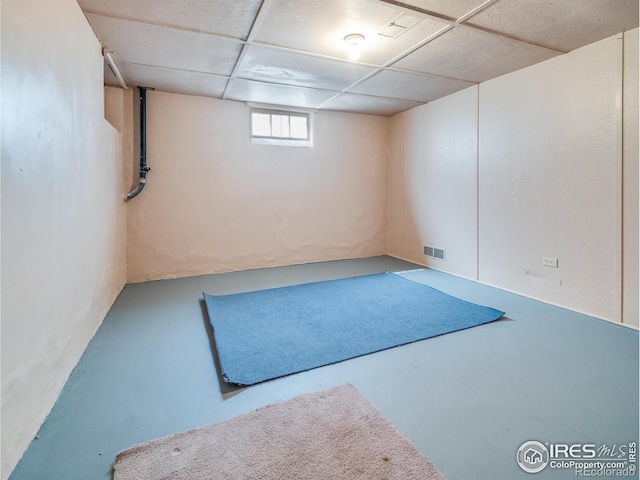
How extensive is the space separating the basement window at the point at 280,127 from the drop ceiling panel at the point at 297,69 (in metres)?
1.06

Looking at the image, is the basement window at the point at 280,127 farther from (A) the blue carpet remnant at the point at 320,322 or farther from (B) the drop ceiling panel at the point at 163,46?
(A) the blue carpet remnant at the point at 320,322

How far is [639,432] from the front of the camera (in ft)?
4.71

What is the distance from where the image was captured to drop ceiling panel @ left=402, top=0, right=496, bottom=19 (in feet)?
7.13

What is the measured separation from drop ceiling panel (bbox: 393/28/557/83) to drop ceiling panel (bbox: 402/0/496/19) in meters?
0.27

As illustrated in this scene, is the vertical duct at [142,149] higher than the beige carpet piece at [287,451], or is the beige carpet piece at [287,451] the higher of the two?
the vertical duct at [142,149]

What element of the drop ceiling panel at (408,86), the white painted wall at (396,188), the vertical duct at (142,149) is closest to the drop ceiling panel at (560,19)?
the drop ceiling panel at (408,86)

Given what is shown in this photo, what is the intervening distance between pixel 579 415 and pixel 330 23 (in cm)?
288

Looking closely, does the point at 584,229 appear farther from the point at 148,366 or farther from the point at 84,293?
the point at 84,293

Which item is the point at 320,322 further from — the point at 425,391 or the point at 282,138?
the point at 282,138

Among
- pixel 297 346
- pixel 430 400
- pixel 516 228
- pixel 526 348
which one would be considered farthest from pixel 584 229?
pixel 297 346

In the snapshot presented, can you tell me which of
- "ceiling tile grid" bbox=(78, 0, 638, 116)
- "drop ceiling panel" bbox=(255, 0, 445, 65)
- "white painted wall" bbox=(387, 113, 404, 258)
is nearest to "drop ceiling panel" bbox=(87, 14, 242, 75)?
"ceiling tile grid" bbox=(78, 0, 638, 116)

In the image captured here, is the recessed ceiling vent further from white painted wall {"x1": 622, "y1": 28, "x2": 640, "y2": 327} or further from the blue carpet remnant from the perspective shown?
the blue carpet remnant

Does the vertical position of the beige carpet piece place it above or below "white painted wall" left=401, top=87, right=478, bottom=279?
below

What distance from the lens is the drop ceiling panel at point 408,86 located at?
3590mm
